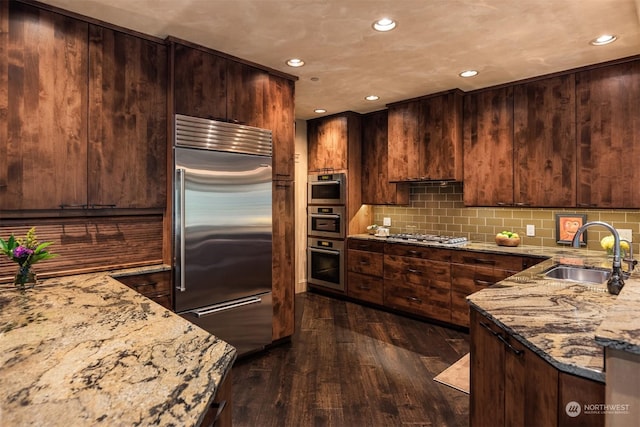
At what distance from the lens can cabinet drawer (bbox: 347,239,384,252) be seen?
14.7 feet

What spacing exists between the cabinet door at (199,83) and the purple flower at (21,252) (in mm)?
1309

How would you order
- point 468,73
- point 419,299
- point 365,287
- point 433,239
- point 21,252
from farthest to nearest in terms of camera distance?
point 365,287
point 433,239
point 419,299
point 468,73
point 21,252

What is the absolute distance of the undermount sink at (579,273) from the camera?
2506 millimetres

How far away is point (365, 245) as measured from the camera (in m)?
4.65

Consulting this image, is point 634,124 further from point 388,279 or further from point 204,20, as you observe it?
Result: point 204,20

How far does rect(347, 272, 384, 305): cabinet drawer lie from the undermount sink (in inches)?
82.9

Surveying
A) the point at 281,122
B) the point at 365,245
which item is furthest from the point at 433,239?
the point at 281,122

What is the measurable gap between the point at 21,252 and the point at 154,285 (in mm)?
850

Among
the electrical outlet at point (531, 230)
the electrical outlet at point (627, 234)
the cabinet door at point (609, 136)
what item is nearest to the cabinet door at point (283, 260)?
the electrical outlet at point (531, 230)

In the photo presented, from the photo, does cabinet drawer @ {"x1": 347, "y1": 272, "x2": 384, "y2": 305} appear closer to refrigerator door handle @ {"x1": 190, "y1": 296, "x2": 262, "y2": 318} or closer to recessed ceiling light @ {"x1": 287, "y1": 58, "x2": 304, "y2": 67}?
refrigerator door handle @ {"x1": 190, "y1": 296, "x2": 262, "y2": 318}

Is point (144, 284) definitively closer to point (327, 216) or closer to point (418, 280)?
point (418, 280)

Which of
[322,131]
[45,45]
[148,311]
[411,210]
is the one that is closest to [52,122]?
[45,45]

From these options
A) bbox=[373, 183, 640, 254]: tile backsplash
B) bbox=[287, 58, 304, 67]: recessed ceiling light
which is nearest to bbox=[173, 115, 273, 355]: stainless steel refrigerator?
bbox=[287, 58, 304, 67]: recessed ceiling light

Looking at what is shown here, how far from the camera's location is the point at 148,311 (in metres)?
1.56
